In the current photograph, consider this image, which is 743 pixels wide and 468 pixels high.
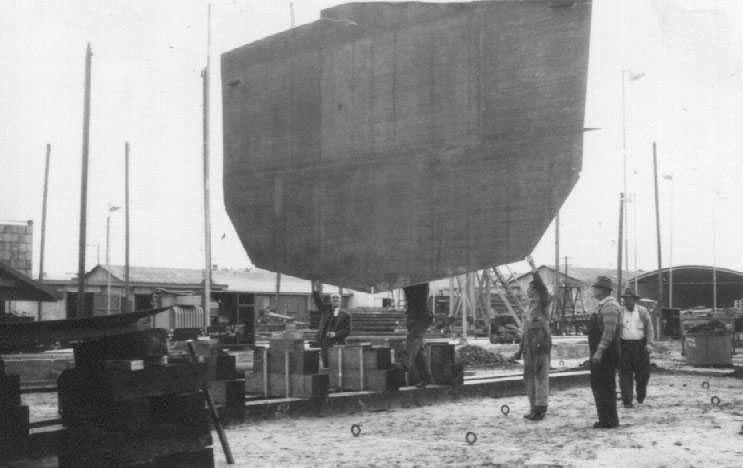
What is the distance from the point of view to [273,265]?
21.5 feet

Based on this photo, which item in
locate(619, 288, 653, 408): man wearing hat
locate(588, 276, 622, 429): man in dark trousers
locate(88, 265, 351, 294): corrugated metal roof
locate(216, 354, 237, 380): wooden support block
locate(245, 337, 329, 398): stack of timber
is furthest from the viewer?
locate(88, 265, 351, 294): corrugated metal roof

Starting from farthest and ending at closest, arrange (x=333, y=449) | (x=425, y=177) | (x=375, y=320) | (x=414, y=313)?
(x=375, y=320) < (x=414, y=313) < (x=333, y=449) < (x=425, y=177)

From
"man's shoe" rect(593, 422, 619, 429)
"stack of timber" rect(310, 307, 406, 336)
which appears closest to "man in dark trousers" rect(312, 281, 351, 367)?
"man's shoe" rect(593, 422, 619, 429)

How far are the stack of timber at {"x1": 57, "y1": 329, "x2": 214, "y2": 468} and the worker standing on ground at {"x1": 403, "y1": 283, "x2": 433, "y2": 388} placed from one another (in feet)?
10.4

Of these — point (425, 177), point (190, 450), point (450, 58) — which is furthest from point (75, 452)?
point (450, 58)

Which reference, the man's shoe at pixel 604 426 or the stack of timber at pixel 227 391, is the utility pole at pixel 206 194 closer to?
the stack of timber at pixel 227 391

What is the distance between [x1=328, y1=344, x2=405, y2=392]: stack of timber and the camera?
1020 centimetres

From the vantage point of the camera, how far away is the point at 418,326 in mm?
9742

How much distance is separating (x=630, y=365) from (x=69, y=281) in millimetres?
36993

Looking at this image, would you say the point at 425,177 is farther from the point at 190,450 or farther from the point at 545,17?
the point at 190,450

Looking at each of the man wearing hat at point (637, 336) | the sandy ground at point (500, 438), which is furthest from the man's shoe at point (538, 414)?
the man wearing hat at point (637, 336)

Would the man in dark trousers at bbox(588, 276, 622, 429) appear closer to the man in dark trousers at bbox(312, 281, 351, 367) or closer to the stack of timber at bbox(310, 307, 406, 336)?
the man in dark trousers at bbox(312, 281, 351, 367)

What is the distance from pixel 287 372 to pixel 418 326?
1.53 meters

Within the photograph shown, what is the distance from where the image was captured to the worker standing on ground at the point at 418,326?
9.27 metres
